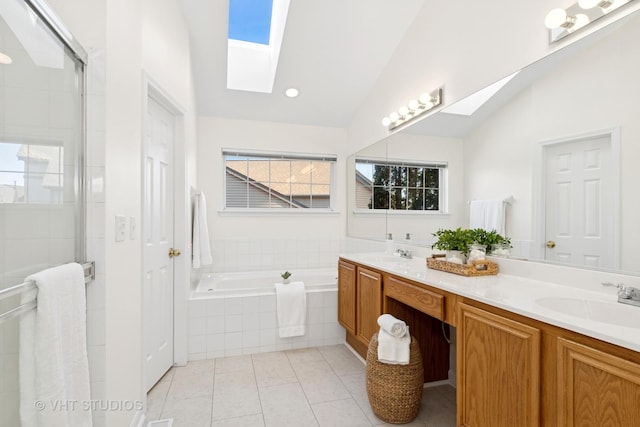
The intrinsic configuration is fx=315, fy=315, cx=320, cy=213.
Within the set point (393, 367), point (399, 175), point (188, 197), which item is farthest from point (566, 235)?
point (188, 197)

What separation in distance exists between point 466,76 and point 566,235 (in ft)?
4.14

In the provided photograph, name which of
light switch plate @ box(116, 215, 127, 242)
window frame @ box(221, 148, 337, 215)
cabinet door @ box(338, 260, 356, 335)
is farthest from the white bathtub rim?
light switch plate @ box(116, 215, 127, 242)

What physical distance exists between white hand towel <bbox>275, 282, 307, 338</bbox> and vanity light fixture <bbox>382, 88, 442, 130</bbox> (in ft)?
5.94

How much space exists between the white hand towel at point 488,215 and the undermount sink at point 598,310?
616 millimetres

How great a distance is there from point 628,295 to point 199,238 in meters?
2.83

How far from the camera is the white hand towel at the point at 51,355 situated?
2.72 ft

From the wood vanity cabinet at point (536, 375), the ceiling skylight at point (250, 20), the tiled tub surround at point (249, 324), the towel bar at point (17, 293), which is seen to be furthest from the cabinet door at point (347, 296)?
the ceiling skylight at point (250, 20)

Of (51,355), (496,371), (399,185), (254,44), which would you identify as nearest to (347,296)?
(399,185)

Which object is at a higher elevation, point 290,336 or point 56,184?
point 56,184

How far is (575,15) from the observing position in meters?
1.47

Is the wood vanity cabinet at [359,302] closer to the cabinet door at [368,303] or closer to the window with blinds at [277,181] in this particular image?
the cabinet door at [368,303]

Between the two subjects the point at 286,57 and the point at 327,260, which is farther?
the point at 327,260

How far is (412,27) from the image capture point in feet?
9.15

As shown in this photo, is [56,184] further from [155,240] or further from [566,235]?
[566,235]
